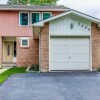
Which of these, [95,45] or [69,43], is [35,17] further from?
[95,45]

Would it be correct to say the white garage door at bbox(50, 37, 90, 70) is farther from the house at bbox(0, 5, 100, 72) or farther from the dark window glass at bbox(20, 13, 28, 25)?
the dark window glass at bbox(20, 13, 28, 25)

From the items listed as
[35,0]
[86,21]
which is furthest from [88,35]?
[35,0]

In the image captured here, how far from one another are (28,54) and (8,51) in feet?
11.9

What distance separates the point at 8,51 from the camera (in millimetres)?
33375

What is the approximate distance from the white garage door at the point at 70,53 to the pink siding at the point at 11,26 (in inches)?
355

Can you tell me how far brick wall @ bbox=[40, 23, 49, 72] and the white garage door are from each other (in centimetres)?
42

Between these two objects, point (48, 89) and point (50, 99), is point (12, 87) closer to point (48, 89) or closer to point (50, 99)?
point (48, 89)

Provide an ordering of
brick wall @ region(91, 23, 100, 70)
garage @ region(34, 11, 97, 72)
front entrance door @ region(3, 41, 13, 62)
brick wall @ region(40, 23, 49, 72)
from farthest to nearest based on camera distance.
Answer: front entrance door @ region(3, 41, 13, 62), brick wall @ region(91, 23, 100, 70), garage @ region(34, 11, 97, 72), brick wall @ region(40, 23, 49, 72)

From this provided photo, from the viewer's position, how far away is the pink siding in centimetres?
3053

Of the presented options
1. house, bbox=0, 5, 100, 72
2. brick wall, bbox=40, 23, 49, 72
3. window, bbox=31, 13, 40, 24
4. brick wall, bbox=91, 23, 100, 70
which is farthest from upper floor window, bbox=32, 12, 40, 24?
brick wall, bbox=91, 23, 100, 70

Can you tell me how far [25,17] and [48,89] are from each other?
1852cm

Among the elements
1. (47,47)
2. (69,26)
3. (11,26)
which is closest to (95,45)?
(69,26)

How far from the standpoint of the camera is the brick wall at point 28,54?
30562 millimetres

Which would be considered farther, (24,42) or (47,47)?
(24,42)
